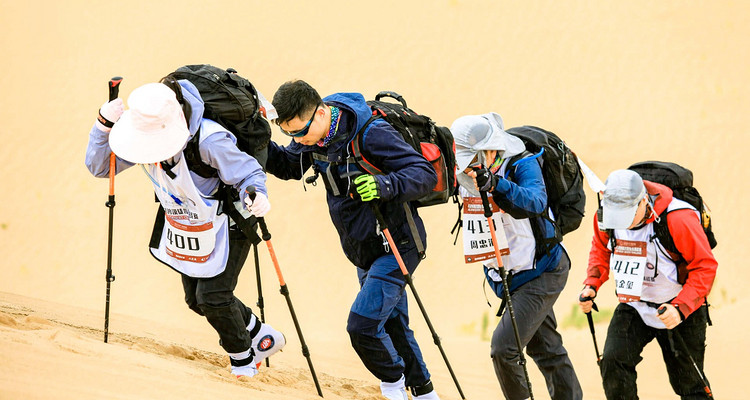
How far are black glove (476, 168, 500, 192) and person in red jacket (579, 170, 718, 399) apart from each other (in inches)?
35.0

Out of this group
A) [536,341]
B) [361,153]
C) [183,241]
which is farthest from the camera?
[536,341]

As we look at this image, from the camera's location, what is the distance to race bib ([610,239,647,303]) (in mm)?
5930

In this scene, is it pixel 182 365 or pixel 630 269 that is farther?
pixel 630 269

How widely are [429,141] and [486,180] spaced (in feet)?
1.63

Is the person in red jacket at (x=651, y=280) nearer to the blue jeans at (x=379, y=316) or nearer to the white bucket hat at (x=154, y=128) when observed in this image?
the blue jeans at (x=379, y=316)

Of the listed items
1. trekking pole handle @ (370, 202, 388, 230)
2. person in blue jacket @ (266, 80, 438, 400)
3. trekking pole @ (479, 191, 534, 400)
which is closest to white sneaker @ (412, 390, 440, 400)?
person in blue jacket @ (266, 80, 438, 400)

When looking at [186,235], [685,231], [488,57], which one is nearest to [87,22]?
[488,57]

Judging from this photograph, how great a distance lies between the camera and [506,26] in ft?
54.4

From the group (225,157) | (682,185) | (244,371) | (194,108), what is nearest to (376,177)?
(225,157)

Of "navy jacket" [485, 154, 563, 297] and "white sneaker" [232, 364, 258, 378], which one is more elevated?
"navy jacket" [485, 154, 563, 297]

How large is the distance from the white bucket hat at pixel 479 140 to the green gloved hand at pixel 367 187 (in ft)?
3.08

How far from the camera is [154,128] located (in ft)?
16.6

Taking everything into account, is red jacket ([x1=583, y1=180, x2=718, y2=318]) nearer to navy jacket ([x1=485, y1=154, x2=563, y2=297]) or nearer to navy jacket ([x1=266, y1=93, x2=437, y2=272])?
navy jacket ([x1=485, y1=154, x2=563, y2=297])

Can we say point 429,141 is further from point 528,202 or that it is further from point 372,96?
point 372,96
